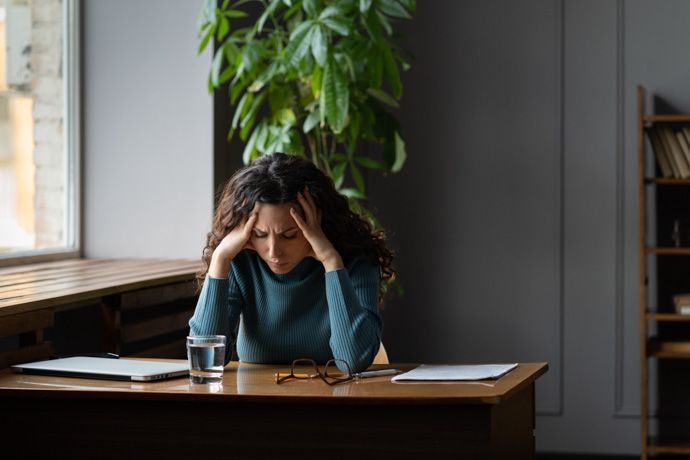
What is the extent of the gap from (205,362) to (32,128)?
1745 mm

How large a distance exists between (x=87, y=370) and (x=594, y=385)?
2.70 m

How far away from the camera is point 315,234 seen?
179 centimetres

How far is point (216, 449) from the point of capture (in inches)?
56.8

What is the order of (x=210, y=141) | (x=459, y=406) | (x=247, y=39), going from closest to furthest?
1. (x=459, y=406)
2. (x=247, y=39)
3. (x=210, y=141)

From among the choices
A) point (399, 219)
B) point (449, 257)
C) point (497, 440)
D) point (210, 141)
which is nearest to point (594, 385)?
point (449, 257)

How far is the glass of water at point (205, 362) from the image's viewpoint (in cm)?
150

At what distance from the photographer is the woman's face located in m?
1.77

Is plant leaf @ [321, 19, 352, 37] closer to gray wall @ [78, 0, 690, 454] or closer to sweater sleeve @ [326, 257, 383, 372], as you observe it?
sweater sleeve @ [326, 257, 383, 372]

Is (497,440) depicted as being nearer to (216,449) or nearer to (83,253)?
(216,449)

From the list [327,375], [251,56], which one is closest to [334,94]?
[251,56]

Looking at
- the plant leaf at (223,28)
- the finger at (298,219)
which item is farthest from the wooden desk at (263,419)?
the plant leaf at (223,28)

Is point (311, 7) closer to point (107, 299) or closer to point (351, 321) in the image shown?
point (107, 299)

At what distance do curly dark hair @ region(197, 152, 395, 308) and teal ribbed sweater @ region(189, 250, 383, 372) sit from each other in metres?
0.05

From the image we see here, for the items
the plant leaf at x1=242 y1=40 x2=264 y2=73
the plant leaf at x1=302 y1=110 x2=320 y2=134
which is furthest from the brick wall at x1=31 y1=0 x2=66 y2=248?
the plant leaf at x1=302 y1=110 x2=320 y2=134
